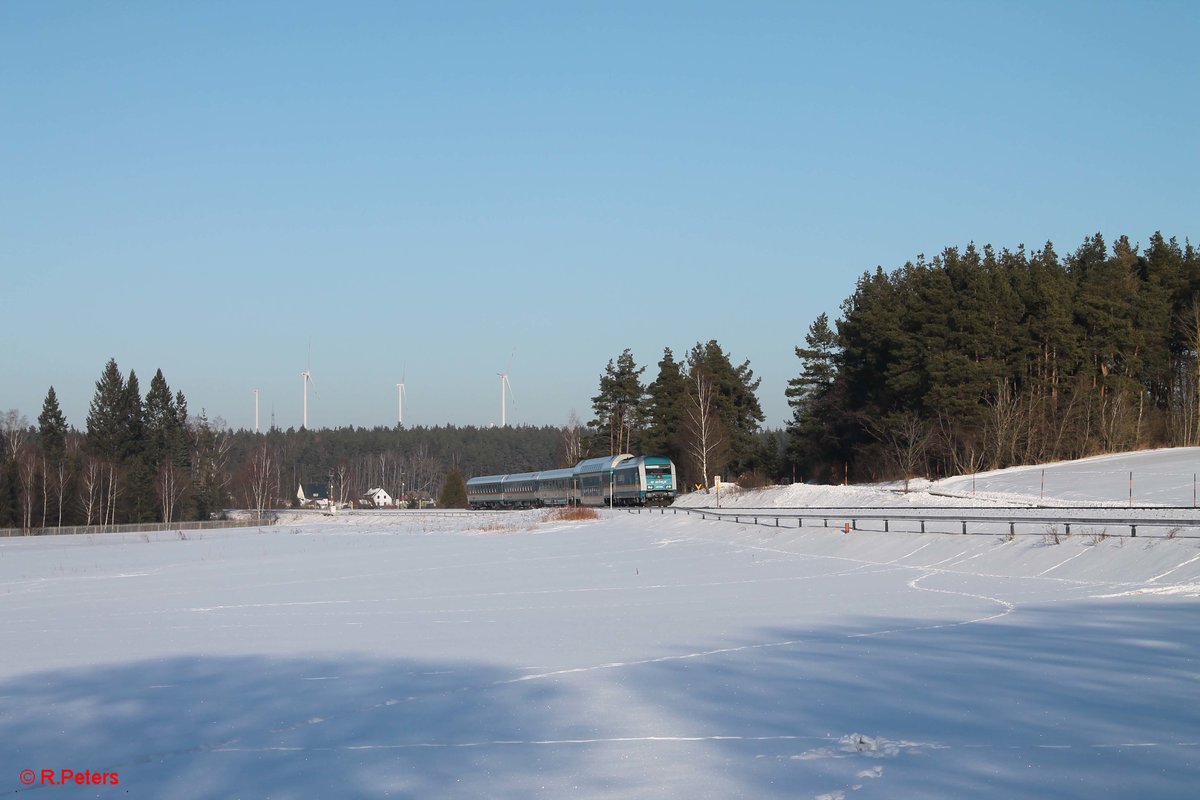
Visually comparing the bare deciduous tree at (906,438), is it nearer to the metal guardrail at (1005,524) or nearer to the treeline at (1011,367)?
the treeline at (1011,367)

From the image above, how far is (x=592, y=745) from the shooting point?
34.4 feet

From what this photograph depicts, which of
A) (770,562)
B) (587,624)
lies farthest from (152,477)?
(587,624)

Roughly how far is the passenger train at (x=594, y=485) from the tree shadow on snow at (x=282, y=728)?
5417 centimetres

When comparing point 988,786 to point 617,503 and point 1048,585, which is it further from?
point 617,503

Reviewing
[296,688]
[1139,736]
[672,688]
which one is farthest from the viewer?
[296,688]

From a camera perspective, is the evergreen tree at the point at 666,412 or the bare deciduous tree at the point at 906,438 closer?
the bare deciduous tree at the point at 906,438

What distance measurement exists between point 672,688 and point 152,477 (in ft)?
336

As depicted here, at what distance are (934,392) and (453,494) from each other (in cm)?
5920

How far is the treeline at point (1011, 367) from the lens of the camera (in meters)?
63.2

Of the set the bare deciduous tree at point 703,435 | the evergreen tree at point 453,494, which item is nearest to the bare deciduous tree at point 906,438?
the bare deciduous tree at point 703,435

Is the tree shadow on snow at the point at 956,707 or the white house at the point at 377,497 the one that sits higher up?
the tree shadow on snow at the point at 956,707

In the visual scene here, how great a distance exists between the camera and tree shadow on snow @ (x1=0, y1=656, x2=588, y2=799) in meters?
9.69

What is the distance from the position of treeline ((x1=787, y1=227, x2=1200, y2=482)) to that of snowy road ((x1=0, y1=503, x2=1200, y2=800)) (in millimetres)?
37748

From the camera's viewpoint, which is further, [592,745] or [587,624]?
[587,624]
